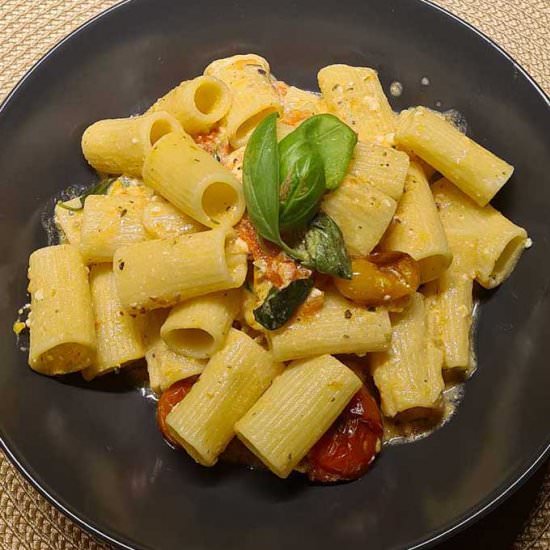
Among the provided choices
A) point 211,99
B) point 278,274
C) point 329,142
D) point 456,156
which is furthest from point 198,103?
point 456,156

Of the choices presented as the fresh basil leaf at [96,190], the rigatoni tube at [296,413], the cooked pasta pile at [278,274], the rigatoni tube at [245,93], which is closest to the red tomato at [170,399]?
the cooked pasta pile at [278,274]

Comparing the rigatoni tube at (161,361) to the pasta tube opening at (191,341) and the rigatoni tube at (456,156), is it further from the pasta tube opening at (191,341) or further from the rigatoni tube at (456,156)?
the rigatoni tube at (456,156)

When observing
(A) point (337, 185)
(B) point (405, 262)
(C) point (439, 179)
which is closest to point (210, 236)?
(A) point (337, 185)

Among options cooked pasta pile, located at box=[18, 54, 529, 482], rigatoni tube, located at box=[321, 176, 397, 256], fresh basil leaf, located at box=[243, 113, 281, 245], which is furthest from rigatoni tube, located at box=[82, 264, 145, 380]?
rigatoni tube, located at box=[321, 176, 397, 256]

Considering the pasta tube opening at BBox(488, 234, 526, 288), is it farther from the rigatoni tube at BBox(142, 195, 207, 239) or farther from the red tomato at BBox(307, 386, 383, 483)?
the rigatoni tube at BBox(142, 195, 207, 239)

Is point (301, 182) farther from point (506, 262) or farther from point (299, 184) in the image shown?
point (506, 262)

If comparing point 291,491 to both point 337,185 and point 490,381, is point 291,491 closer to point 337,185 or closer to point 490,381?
point 490,381
